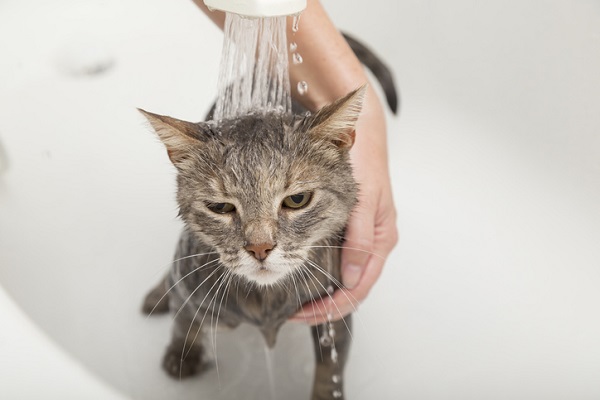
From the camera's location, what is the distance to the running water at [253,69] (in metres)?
0.86

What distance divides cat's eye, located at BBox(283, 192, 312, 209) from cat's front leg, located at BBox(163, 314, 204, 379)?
1.44 feet

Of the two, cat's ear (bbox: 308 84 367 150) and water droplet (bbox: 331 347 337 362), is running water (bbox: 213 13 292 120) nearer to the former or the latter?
cat's ear (bbox: 308 84 367 150)

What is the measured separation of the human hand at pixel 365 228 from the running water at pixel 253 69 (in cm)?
19

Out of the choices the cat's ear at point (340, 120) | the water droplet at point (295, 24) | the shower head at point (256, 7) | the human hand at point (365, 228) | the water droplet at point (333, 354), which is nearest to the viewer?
the shower head at point (256, 7)

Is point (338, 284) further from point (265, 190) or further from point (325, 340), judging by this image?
point (265, 190)

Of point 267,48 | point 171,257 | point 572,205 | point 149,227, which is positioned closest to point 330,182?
point 267,48

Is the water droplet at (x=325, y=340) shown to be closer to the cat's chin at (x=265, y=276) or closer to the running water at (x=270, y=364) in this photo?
the running water at (x=270, y=364)

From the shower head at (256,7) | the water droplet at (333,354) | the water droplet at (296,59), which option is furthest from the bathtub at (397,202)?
the shower head at (256,7)

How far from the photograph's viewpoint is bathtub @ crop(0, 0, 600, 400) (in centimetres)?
122

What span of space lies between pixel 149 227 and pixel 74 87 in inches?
17.0

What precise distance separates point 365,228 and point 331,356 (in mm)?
292

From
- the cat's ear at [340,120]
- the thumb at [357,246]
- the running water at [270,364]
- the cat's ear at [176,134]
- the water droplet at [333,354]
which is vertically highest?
the cat's ear at [340,120]

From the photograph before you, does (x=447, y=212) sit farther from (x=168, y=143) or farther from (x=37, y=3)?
(x=37, y=3)

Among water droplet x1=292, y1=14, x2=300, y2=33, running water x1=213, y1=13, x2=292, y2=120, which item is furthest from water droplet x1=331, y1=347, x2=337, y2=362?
water droplet x1=292, y1=14, x2=300, y2=33
